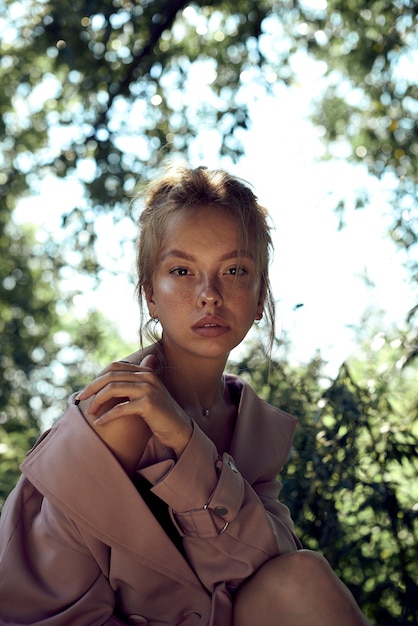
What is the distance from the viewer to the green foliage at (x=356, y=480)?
3.15m

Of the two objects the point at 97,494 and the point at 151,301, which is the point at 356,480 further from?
the point at 97,494

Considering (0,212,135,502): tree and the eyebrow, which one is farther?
(0,212,135,502): tree

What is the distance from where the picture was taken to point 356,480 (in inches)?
124

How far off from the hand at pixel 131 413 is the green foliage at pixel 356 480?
4.16 ft

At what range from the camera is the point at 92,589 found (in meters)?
1.88

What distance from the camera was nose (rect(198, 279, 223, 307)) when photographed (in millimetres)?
2117

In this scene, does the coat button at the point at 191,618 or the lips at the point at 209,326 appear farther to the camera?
the lips at the point at 209,326

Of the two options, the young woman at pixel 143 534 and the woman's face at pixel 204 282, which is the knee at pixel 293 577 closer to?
the young woman at pixel 143 534

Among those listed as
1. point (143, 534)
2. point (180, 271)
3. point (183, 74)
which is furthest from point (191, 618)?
point (183, 74)

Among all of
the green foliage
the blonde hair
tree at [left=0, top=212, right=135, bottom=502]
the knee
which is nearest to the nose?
Answer: the blonde hair

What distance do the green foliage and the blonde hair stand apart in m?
0.89

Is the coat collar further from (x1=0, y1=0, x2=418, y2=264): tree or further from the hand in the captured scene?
(x1=0, y1=0, x2=418, y2=264): tree

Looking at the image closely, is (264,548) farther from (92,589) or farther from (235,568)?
(92,589)

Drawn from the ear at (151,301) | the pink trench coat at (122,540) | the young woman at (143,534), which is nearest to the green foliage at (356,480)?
the ear at (151,301)
